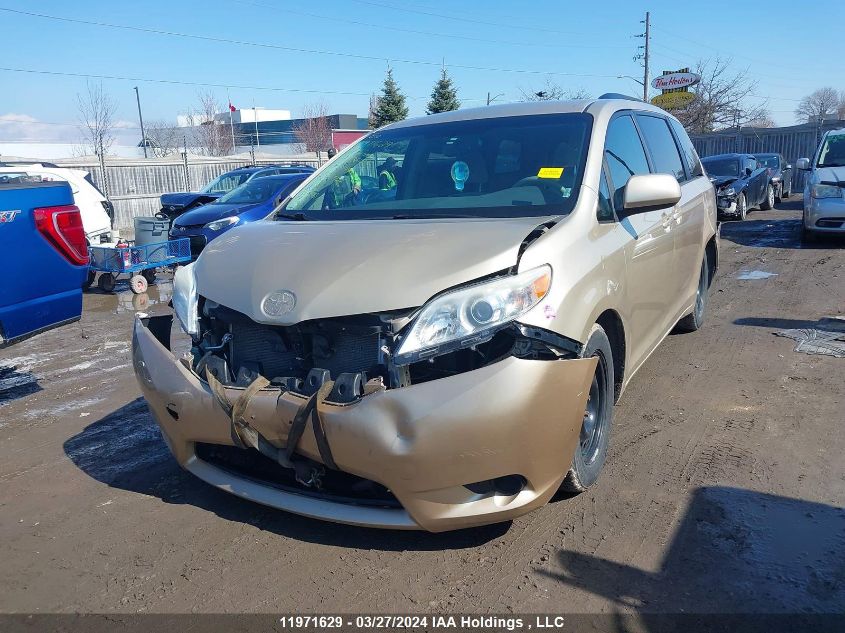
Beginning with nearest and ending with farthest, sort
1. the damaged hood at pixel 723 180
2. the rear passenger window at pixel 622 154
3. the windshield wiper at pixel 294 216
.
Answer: the rear passenger window at pixel 622 154, the windshield wiper at pixel 294 216, the damaged hood at pixel 723 180

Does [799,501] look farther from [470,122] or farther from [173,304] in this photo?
[173,304]

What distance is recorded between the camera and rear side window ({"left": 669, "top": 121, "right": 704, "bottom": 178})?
5809 millimetres

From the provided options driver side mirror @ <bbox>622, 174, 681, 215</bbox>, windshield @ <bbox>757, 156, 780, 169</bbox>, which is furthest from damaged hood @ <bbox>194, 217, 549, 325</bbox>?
windshield @ <bbox>757, 156, 780, 169</bbox>

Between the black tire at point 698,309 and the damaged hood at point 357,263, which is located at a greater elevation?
the damaged hood at point 357,263

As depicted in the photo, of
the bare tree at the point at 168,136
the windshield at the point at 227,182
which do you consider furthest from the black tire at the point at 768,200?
the bare tree at the point at 168,136

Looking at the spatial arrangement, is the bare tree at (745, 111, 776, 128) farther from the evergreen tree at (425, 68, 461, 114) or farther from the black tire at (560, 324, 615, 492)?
the black tire at (560, 324, 615, 492)

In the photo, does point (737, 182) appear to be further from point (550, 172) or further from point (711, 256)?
point (550, 172)

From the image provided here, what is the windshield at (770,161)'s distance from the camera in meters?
18.9

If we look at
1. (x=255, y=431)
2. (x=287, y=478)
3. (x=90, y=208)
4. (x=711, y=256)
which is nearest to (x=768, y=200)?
(x=711, y=256)

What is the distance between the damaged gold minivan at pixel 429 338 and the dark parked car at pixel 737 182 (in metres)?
12.6

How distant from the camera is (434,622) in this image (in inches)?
103

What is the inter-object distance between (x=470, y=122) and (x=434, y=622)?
2.92 m

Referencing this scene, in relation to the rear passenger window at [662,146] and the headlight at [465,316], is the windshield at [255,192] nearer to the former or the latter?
the rear passenger window at [662,146]

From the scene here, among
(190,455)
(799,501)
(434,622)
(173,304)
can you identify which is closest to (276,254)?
(173,304)
